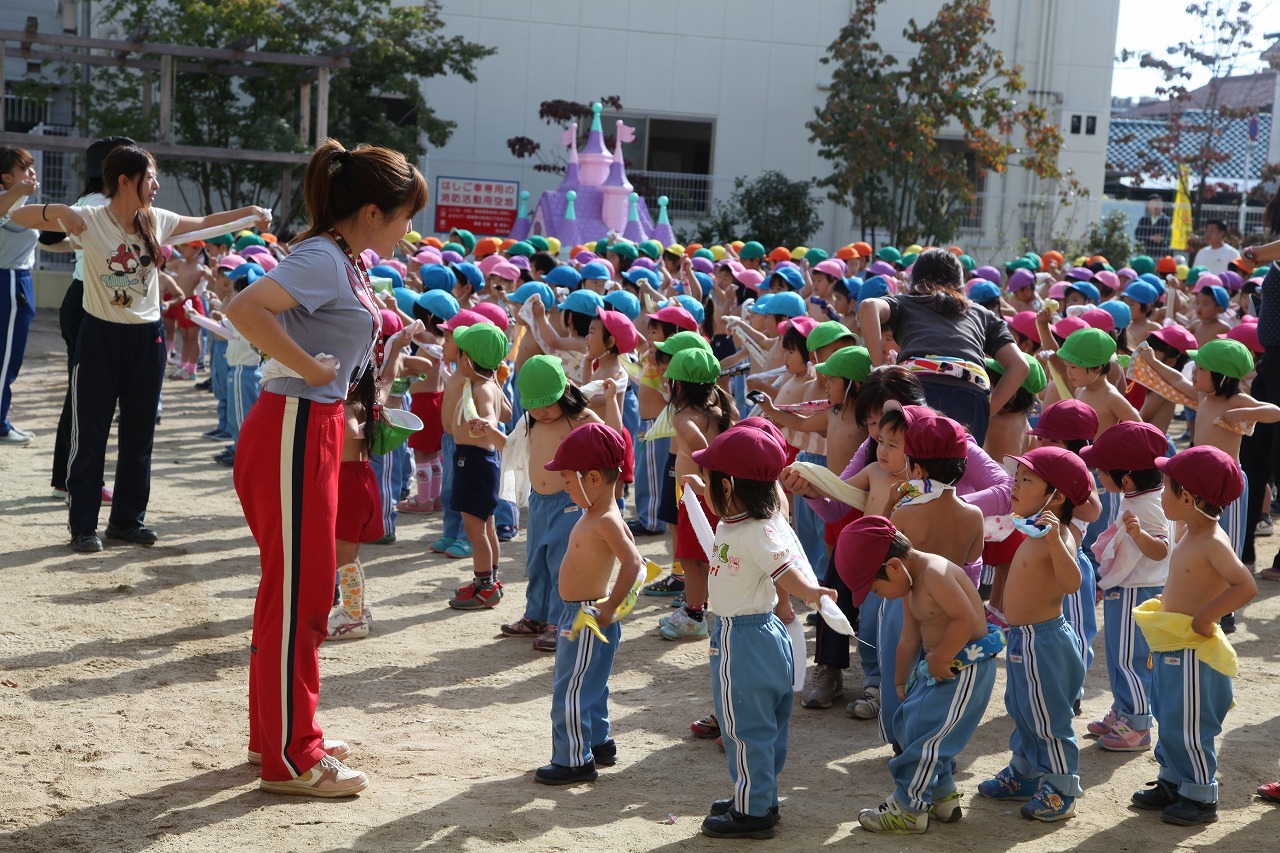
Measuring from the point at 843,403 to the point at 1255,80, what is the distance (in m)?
39.0

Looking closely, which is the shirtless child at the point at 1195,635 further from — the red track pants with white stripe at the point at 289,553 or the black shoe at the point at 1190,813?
the red track pants with white stripe at the point at 289,553

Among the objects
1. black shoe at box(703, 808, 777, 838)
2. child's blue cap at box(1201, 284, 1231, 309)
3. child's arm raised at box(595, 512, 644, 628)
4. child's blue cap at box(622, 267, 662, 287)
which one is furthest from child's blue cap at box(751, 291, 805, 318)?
black shoe at box(703, 808, 777, 838)

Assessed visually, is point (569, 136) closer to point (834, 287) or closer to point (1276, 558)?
point (834, 287)

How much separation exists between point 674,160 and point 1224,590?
82.0 feet

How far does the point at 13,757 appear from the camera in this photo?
4559 mm

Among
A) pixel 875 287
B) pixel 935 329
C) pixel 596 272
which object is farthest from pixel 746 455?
pixel 596 272

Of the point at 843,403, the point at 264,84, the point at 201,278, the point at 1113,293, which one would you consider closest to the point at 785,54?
the point at 264,84

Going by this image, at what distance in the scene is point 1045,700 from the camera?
14.7ft

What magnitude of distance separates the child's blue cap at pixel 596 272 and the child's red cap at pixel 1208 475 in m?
7.31

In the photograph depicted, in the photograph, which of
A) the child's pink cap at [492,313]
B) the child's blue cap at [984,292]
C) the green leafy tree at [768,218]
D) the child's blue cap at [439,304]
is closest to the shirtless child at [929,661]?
the child's pink cap at [492,313]

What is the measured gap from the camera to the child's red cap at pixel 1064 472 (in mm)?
4457

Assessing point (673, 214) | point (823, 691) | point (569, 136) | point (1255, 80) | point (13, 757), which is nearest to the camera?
point (13, 757)

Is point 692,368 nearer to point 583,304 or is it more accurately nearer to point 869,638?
point 869,638

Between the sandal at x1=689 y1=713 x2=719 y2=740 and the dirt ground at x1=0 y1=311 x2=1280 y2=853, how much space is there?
68mm
